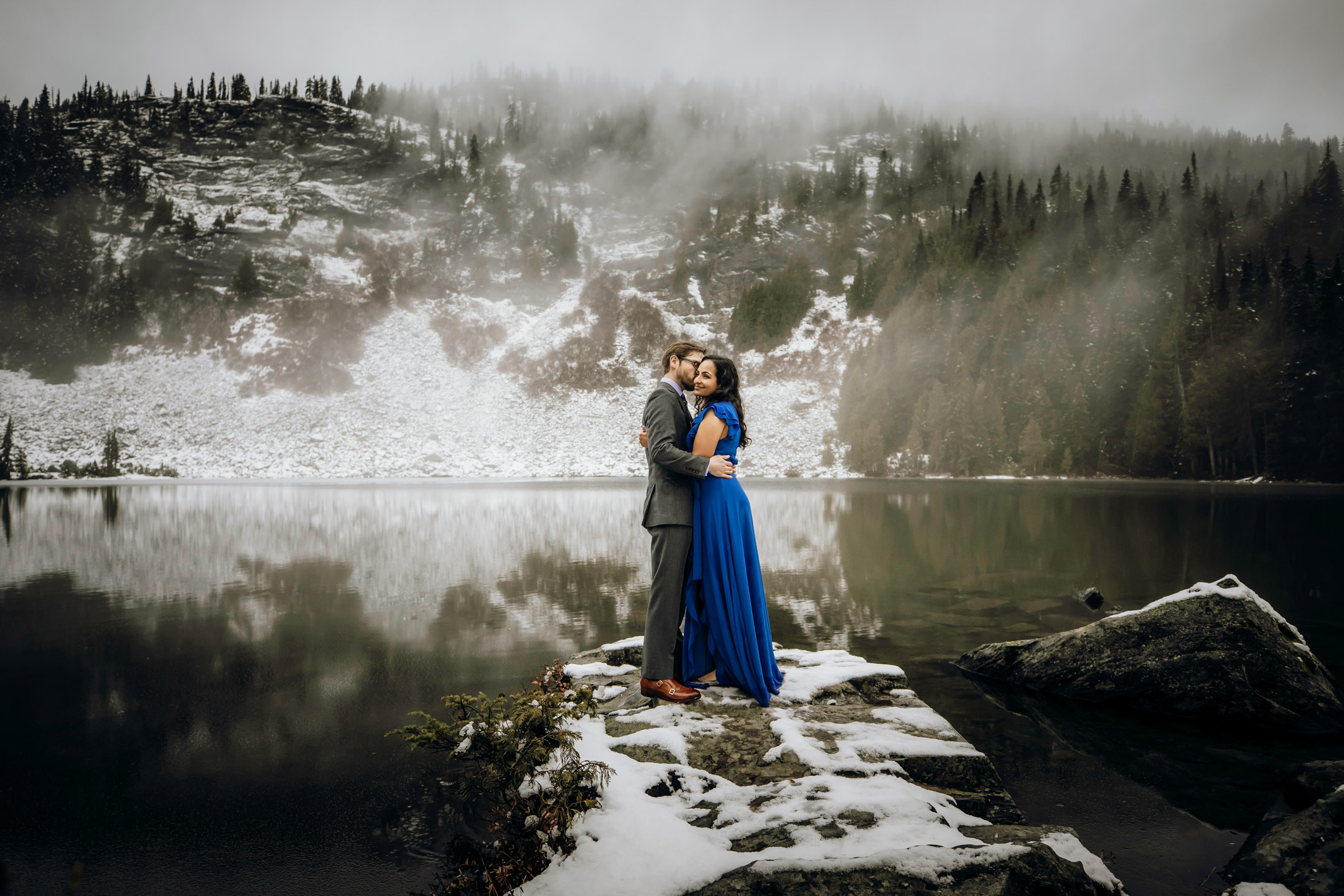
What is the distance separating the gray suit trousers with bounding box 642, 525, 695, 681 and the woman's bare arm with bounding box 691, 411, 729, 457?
0.63 m

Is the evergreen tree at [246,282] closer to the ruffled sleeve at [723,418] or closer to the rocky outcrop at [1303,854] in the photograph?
the ruffled sleeve at [723,418]

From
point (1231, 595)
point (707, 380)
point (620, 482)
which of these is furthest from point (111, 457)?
point (1231, 595)

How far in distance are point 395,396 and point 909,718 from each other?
82524 millimetres

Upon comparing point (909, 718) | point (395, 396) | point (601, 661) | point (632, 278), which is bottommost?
point (601, 661)

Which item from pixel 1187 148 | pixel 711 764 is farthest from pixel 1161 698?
pixel 1187 148

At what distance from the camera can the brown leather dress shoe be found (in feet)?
13.5

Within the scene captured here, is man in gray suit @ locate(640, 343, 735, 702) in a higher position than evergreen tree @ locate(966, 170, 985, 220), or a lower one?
lower

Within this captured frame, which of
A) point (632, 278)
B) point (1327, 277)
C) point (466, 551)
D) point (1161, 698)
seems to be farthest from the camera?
point (632, 278)

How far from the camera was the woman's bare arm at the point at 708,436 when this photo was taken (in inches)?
154

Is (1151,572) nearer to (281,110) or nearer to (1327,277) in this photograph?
(1327,277)

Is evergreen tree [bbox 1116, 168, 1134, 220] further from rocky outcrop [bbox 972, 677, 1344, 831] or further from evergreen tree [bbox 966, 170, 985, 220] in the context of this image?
rocky outcrop [bbox 972, 677, 1344, 831]

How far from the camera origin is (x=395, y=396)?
74.9 m

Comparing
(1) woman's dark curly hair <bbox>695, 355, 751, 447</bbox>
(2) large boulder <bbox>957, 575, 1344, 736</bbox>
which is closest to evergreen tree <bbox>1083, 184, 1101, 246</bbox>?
(2) large boulder <bbox>957, 575, 1344, 736</bbox>

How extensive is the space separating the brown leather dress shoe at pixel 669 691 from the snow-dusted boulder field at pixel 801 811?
0.30 ft
